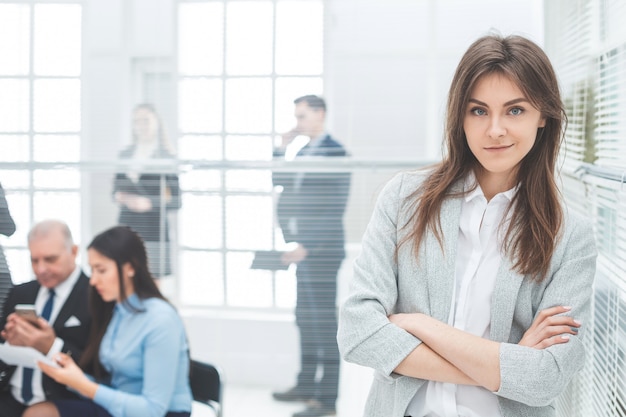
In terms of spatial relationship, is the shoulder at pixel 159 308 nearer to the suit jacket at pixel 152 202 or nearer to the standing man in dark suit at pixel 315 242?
the suit jacket at pixel 152 202

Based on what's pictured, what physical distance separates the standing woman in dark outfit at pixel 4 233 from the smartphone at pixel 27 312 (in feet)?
0.24

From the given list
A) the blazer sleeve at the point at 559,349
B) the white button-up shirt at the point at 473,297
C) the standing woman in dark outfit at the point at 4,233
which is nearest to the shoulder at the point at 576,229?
the blazer sleeve at the point at 559,349

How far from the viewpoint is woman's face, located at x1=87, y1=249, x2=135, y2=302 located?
238 cm

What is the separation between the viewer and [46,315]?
2445 millimetres

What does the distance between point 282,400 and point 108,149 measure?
3.49 ft

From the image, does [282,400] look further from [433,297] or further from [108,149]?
[433,297]

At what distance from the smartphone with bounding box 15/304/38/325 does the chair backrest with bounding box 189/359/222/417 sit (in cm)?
57

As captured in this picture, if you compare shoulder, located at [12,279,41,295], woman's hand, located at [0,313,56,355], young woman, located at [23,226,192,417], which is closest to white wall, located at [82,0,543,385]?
young woman, located at [23,226,192,417]

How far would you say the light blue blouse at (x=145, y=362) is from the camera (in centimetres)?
225

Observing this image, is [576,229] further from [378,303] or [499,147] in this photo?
[378,303]

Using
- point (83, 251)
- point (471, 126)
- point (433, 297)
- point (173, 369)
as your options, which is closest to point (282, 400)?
point (173, 369)

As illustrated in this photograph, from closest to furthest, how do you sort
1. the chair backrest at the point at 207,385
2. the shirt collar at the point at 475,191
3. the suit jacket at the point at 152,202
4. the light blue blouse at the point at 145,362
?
the shirt collar at the point at 475,191, the light blue blouse at the point at 145,362, the chair backrest at the point at 207,385, the suit jacket at the point at 152,202

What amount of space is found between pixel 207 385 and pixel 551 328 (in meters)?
1.46

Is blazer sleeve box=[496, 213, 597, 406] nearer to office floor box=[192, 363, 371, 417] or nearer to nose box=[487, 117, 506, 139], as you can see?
nose box=[487, 117, 506, 139]
